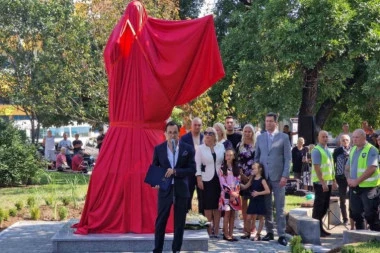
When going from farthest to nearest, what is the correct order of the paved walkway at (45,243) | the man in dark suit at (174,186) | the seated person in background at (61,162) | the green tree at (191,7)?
1. the green tree at (191,7)
2. the seated person in background at (61,162)
3. the paved walkway at (45,243)
4. the man in dark suit at (174,186)

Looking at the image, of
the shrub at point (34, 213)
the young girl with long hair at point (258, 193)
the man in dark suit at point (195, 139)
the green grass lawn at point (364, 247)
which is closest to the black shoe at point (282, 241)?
the young girl with long hair at point (258, 193)

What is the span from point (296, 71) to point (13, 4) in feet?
42.6

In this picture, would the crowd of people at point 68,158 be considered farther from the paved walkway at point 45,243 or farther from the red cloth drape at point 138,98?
the red cloth drape at point 138,98

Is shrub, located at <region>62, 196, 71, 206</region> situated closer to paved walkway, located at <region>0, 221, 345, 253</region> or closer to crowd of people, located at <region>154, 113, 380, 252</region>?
paved walkway, located at <region>0, 221, 345, 253</region>

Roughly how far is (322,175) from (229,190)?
4.94ft

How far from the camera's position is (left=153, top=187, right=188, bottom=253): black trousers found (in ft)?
28.3

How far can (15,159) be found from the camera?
19234 millimetres

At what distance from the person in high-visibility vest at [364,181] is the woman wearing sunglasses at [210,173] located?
2.07 meters

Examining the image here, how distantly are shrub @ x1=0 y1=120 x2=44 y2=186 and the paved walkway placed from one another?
7.51 metres

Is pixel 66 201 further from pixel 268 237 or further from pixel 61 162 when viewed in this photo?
pixel 61 162

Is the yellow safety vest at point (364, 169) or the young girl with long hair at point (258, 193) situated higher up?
the yellow safety vest at point (364, 169)

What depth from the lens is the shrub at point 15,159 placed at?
19.2 m

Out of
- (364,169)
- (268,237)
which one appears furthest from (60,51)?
(364,169)

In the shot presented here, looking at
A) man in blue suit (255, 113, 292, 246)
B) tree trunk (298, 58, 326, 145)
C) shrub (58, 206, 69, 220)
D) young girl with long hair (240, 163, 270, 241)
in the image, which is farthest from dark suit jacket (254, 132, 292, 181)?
tree trunk (298, 58, 326, 145)
